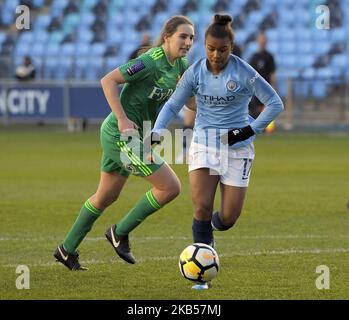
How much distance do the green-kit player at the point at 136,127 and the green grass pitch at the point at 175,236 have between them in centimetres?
39

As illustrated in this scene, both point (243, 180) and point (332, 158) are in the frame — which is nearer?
point (243, 180)

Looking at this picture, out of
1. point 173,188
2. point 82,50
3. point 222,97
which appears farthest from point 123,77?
point 82,50

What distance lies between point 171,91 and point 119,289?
1.89 meters

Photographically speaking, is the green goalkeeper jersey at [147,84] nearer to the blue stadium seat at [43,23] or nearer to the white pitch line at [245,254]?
the white pitch line at [245,254]

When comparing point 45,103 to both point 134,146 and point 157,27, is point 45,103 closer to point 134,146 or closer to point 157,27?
point 157,27

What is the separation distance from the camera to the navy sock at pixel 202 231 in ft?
26.9

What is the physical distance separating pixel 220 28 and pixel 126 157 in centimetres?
143

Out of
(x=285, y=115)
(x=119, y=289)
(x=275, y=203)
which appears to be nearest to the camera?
(x=119, y=289)

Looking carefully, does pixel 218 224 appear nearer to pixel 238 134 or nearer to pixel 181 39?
pixel 238 134

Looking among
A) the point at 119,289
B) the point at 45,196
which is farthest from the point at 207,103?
the point at 45,196

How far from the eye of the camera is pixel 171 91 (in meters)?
8.73

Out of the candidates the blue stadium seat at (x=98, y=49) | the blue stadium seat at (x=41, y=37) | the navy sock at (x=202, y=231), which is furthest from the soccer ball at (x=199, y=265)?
the blue stadium seat at (x=41, y=37)

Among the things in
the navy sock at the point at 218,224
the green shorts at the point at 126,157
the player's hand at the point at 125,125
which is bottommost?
the navy sock at the point at 218,224

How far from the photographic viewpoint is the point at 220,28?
25.7 feet
